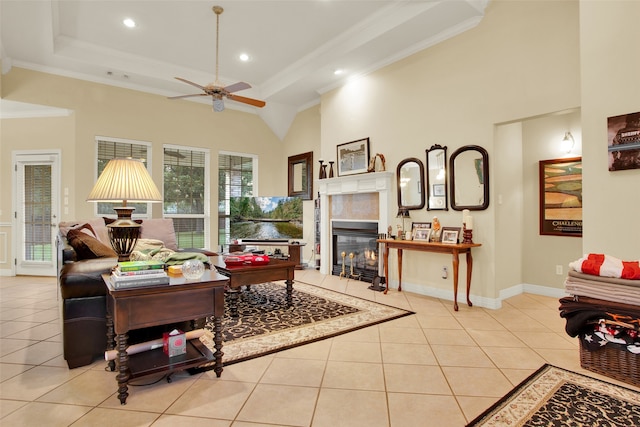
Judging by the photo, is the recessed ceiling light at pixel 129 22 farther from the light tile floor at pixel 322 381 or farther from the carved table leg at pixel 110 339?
the carved table leg at pixel 110 339

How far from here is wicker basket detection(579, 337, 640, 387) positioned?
82.0 inches

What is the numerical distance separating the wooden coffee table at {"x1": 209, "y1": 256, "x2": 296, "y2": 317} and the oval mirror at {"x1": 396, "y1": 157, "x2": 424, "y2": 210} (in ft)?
6.25

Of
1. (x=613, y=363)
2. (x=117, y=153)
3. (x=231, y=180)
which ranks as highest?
(x=117, y=153)

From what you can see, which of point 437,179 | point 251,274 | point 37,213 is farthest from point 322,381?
point 37,213

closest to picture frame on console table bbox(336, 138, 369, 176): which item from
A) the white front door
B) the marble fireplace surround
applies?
the marble fireplace surround

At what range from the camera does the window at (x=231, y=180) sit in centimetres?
680

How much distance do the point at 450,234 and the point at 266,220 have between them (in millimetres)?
3407

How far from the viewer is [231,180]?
6.97m

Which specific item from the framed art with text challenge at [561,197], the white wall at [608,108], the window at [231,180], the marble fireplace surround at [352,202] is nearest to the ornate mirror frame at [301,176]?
the marble fireplace surround at [352,202]

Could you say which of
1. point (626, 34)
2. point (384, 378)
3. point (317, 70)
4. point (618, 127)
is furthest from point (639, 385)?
point (317, 70)

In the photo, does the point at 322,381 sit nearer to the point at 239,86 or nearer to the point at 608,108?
the point at 608,108

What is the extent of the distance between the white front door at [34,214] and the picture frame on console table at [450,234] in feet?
19.5

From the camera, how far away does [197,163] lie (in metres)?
6.52

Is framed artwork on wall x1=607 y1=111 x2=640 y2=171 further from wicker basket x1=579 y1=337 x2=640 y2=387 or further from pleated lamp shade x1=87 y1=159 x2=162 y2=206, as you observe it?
pleated lamp shade x1=87 y1=159 x2=162 y2=206
